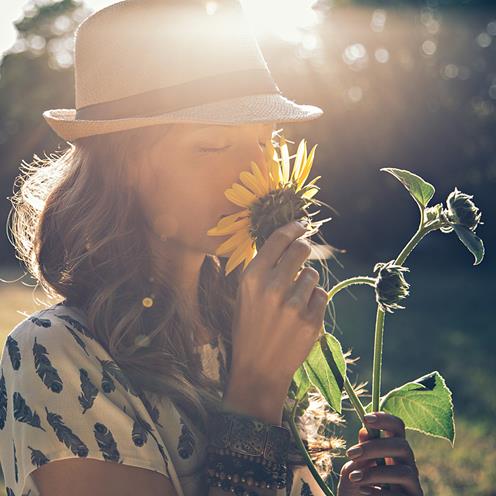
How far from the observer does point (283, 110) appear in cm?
181

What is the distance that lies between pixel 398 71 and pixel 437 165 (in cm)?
270

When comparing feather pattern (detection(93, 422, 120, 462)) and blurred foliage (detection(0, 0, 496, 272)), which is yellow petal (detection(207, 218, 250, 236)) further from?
blurred foliage (detection(0, 0, 496, 272))

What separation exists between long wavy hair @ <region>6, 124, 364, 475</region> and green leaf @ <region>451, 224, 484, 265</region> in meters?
0.67

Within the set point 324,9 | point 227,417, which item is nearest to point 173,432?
point 227,417

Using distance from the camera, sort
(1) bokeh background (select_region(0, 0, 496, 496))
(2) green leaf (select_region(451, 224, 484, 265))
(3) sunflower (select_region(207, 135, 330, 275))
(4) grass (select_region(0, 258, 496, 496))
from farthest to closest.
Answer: (1) bokeh background (select_region(0, 0, 496, 496))
(4) grass (select_region(0, 258, 496, 496))
(3) sunflower (select_region(207, 135, 330, 275))
(2) green leaf (select_region(451, 224, 484, 265))

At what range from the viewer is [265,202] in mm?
1662

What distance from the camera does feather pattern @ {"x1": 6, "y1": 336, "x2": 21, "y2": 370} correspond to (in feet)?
5.34

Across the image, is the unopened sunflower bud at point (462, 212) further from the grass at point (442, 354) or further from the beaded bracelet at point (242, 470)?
the grass at point (442, 354)

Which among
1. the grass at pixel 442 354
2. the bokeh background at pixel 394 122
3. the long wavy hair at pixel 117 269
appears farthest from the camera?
the bokeh background at pixel 394 122

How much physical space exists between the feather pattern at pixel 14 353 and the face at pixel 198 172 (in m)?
0.41

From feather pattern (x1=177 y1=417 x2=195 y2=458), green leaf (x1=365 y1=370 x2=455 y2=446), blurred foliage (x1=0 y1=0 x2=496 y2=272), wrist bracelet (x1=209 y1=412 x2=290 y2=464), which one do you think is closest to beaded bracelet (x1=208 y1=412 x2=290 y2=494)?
wrist bracelet (x1=209 y1=412 x2=290 y2=464)

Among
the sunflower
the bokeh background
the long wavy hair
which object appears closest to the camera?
the sunflower

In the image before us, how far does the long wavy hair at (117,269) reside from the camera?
1.78 metres

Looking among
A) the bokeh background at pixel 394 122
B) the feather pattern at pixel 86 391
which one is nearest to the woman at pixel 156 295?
the feather pattern at pixel 86 391
